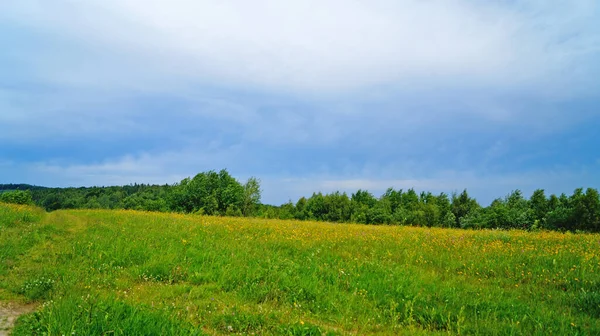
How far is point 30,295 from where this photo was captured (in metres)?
7.11

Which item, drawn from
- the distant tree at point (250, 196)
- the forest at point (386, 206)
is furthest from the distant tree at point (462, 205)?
the distant tree at point (250, 196)

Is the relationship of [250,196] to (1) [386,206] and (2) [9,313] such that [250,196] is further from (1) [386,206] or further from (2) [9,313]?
(2) [9,313]

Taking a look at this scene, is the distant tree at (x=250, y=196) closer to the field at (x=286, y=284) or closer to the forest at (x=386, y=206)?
the forest at (x=386, y=206)

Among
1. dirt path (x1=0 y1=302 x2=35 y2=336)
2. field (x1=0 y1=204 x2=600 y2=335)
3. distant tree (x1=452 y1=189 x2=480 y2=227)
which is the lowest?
dirt path (x1=0 y1=302 x2=35 y2=336)

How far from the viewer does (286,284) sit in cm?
783

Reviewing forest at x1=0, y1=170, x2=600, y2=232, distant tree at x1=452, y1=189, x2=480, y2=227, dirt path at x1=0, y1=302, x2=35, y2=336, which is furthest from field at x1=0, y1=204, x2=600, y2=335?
distant tree at x1=452, y1=189, x2=480, y2=227

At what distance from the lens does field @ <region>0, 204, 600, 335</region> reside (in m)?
5.68

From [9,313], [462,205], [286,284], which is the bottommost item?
[9,313]

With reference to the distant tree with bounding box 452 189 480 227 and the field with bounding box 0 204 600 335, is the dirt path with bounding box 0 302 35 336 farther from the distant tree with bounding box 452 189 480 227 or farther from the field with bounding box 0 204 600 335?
the distant tree with bounding box 452 189 480 227

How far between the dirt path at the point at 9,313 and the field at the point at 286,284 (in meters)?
0.22

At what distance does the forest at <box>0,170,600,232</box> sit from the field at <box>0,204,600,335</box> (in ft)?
107

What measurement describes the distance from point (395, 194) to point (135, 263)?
73.6 metres

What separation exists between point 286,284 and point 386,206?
221 feet

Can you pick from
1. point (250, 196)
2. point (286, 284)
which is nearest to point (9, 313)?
point (286, 284)
